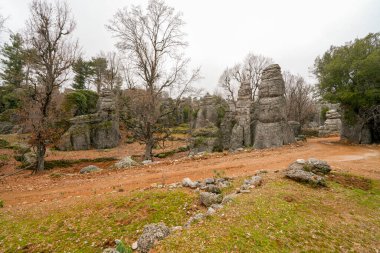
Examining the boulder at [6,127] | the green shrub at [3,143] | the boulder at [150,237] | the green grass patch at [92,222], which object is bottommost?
the green grass patch at [92,222]

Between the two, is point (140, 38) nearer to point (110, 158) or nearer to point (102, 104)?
point (110, 158)

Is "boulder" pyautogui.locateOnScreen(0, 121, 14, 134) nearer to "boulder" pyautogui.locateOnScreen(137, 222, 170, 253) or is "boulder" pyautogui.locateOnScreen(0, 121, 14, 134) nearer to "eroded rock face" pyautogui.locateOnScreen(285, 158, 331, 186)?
"boulder" pyautogui.locateOnScreen(137, 222, 170, 253)

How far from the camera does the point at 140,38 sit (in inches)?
735

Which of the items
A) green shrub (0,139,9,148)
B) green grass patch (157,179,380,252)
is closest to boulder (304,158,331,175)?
green grass patch (157,179,380,252)

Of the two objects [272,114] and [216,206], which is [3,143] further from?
[272,114]

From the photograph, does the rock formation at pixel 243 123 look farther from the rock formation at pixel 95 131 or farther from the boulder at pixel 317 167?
the rock formation at pixel 95 131

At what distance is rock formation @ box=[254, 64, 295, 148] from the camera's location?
19577mm

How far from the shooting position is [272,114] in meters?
20.2

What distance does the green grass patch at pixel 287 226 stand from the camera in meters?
4.07

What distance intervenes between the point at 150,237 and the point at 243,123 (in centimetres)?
1987

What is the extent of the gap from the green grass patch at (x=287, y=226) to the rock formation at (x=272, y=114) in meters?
12.7

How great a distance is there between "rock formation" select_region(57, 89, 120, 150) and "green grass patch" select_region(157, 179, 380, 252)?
25.0 metres

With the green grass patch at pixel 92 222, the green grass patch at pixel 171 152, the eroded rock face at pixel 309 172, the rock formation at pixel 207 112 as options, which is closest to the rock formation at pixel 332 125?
the rock formation at pixel 207 112

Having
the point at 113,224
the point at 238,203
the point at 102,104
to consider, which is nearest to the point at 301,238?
the point at 238,203
